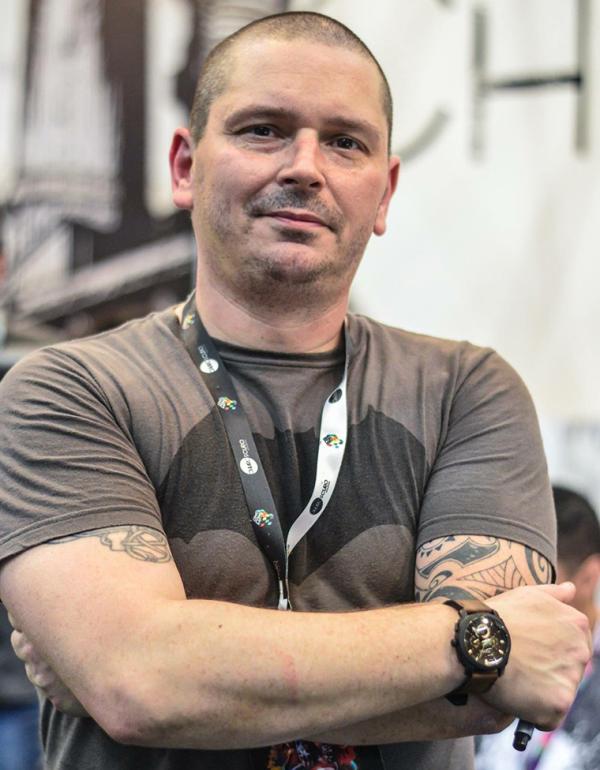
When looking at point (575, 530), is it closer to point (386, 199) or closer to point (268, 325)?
point (386, 199)

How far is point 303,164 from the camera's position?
188 cm

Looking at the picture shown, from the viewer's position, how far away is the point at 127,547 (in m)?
1.63

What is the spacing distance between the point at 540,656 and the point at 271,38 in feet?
3.76

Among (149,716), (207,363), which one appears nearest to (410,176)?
(207,363)

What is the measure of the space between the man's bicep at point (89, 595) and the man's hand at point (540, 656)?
483 millimetres

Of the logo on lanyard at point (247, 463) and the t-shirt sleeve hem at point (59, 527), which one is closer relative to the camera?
the t-shirt sleeve hem at point (59, 527)

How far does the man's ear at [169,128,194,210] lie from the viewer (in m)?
2.12

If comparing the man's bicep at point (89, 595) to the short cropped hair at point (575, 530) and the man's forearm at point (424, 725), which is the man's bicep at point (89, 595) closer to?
the man's forearm at point (424, 725)

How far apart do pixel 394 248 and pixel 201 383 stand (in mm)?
2141

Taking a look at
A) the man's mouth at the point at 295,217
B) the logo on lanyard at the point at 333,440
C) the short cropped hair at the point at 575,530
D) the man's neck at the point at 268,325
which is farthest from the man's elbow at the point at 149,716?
the short cropped hair at the point at 575,530

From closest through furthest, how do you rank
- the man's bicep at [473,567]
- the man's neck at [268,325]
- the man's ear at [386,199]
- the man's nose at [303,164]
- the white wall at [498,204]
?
1. the man's bicep at [473,567]
2. the man's nose at [303,164]
3. the man's neck at [268,325]
4. the man's ear at [386,199]
5. the white wall at [498,204]

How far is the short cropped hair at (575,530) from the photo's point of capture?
3.57 m

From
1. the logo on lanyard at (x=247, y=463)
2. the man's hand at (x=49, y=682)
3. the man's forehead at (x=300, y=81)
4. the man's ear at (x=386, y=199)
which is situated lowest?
the man's hand at (x=49, y=682)

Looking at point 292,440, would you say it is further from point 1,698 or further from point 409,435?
point 1,698
